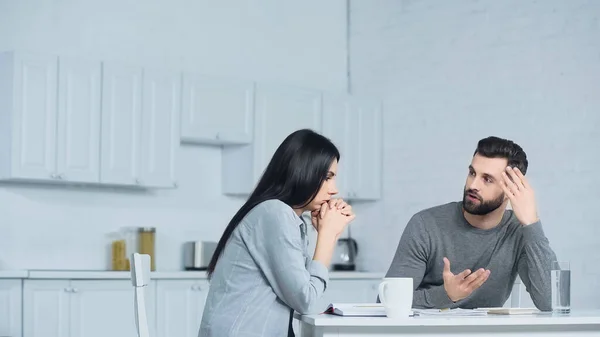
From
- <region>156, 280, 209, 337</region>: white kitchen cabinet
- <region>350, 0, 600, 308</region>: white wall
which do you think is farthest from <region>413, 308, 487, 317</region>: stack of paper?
<region>156, 280, 209, 337</region>: white kitchen cabinet

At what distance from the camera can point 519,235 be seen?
3479 mm

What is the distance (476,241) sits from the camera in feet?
11.6

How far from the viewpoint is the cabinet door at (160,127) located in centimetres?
550

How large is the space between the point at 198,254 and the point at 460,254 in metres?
2.60

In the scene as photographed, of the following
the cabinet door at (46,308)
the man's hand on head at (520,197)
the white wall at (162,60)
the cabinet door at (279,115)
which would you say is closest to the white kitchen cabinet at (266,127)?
the cabinet door at (279,115)

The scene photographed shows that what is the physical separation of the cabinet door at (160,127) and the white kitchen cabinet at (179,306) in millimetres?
577

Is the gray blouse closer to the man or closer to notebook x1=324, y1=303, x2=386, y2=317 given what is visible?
notebook x1=324, y1=303, x2=386, y2=317

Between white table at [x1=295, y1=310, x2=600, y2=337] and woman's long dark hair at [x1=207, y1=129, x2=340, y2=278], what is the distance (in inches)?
13.4

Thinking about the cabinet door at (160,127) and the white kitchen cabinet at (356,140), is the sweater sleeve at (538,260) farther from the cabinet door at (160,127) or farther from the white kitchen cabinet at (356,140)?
the white kitchen cabinet at (356,140)

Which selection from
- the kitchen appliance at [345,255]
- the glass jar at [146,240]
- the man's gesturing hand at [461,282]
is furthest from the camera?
the kitchen appliance at [345,255]

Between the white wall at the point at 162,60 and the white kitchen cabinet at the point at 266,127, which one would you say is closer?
the white wall at the point at 162,60

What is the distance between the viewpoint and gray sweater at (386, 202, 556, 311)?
11.4ft

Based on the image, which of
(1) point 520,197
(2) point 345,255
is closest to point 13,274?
(2) point 345,255

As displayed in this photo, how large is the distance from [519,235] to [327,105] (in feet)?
9.84
